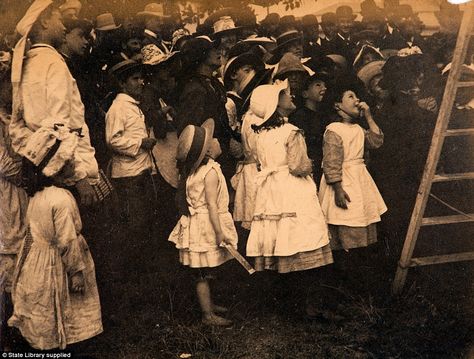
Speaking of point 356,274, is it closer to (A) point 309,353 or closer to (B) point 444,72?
(A) point 309,353

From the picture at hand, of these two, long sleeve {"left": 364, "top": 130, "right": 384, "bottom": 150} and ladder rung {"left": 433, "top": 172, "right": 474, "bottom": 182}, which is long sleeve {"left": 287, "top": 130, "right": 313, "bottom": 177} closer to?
long sleeve {"left": 364, "top": 130, "right": 384, "bottom": 150}

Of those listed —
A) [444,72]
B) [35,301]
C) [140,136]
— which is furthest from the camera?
[444,72]

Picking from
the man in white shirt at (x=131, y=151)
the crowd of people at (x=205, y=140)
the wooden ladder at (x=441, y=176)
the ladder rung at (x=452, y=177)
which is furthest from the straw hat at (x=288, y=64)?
the ladder rung at (x=452, y=177)

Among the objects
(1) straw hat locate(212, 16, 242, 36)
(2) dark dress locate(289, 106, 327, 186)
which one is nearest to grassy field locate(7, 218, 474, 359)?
(2) dark dress locate(289, 106, 327, 186)

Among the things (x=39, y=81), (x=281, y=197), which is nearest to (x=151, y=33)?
(x=39, y=81)

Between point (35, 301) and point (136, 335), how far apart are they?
0.80 m

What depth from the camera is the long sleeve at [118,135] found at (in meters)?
4.32

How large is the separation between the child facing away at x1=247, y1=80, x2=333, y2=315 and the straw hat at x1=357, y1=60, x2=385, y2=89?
0.65 meters

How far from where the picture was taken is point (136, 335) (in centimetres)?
441

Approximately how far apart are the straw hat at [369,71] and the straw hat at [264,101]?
69cm

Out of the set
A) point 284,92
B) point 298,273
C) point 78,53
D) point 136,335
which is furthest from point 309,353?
point 78,53

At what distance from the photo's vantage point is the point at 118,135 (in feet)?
14.3

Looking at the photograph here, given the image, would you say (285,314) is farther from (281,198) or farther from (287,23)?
(287,23)

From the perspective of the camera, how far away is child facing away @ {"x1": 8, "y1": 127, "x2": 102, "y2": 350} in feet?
13.4
